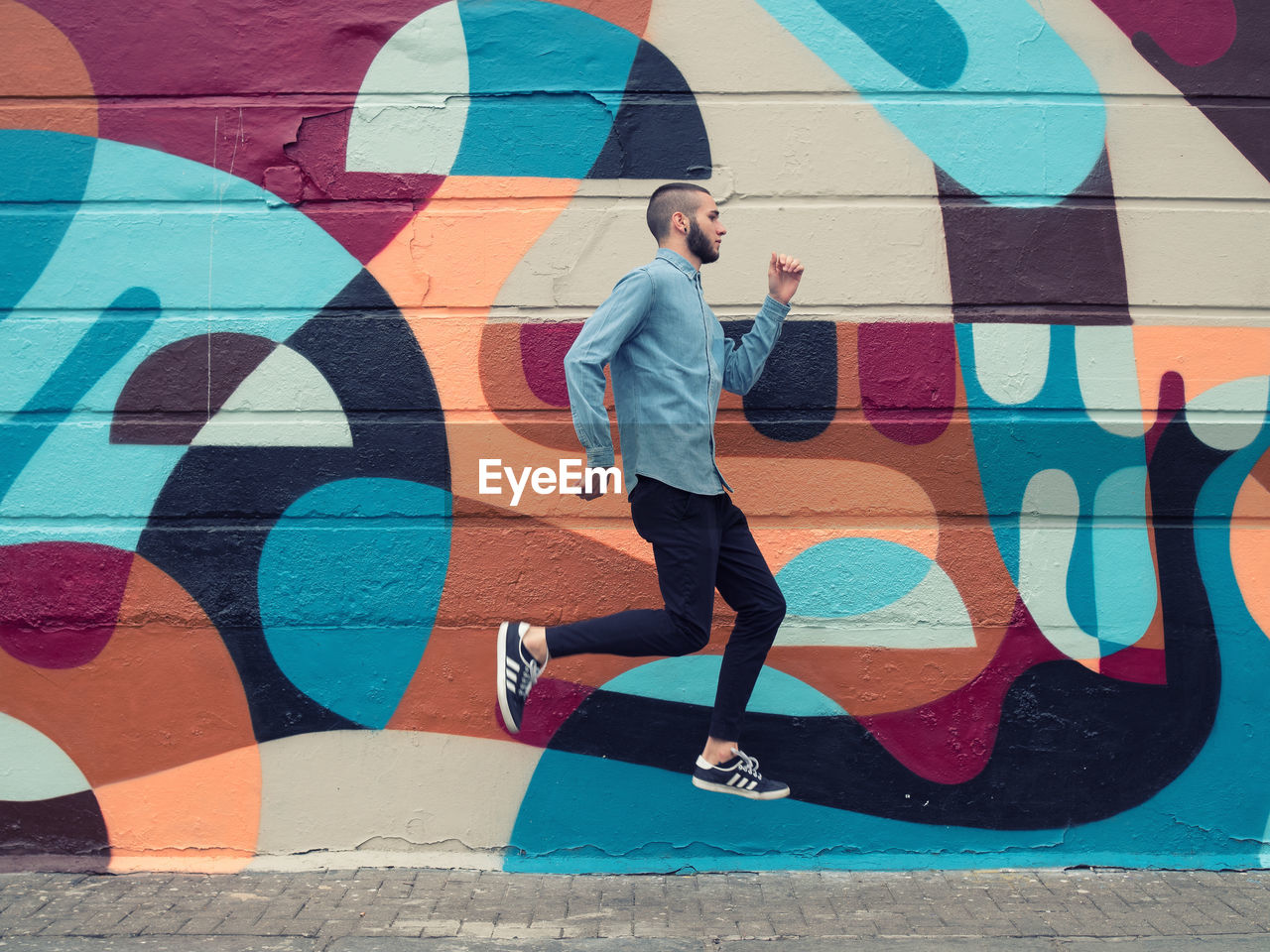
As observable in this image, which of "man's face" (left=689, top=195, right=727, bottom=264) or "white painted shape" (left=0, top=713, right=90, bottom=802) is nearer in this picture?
"man's face" (left=689, top=195, right=727, bottom=264)

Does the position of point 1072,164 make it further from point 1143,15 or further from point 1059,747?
point 1059,747

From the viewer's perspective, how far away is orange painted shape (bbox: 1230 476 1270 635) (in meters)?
3.95

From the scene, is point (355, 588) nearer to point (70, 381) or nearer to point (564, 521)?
point (564, 521)

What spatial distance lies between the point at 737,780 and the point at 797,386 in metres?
1.43

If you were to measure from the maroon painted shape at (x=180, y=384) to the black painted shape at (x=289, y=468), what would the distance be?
143mm

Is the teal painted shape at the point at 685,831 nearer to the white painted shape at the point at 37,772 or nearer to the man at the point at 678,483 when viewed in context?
the man at the point at 678,483

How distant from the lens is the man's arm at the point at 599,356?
322 centimetres

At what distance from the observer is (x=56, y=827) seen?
3916 millimetres

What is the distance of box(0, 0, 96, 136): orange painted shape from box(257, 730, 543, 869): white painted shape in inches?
96.1

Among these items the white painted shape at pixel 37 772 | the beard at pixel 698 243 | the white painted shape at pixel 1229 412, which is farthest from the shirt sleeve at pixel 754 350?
the white painted shape at pixel 37 772

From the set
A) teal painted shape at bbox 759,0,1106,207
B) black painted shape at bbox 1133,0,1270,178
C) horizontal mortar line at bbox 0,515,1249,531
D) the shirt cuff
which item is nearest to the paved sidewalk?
horizontal mortar line at bbox 0,515,1249,531

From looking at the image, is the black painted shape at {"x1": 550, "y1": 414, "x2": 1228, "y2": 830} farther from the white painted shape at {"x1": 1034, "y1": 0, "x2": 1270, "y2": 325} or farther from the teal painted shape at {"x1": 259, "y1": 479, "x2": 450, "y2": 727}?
the white painted shape at {"x1": 1034, "y1": 0, "x2": 1270, "y2": 325}

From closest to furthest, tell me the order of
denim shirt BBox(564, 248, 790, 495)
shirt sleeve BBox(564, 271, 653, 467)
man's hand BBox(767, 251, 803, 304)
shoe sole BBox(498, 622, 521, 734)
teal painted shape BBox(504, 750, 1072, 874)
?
shirt sleeve BBox(564, 271, 653, 467)
denim shirt BBox(564, 248, 790, 495)
shoe sole BBox(498, 622, 521, 734)
man's hand BBox(767, 251, 803, 304)
teal painted shape BBox(504, 750, 1072, 874)

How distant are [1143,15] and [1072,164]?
1.99ft
